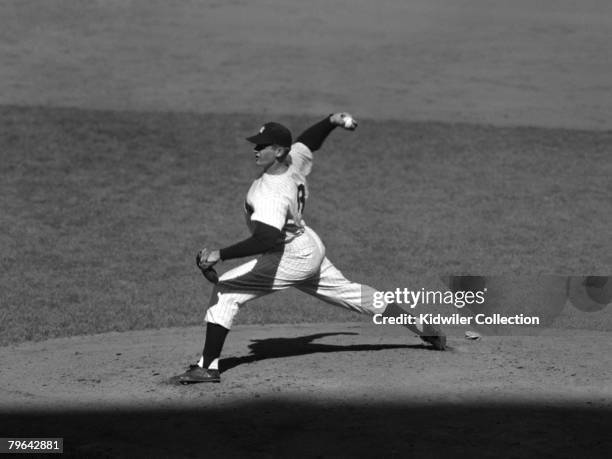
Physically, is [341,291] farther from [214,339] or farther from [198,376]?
[198,376]

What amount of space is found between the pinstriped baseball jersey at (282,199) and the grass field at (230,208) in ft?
7.46

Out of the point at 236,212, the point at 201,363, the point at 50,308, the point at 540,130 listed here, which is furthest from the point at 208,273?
the point at 540,130

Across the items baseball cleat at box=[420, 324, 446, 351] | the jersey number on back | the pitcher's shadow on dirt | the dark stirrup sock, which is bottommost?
the pitcher's shadow on dirt

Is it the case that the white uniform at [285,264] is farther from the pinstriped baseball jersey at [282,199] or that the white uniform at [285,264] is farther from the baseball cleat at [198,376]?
the baseball cleat at [198,376]

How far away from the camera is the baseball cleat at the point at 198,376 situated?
19.7 feet

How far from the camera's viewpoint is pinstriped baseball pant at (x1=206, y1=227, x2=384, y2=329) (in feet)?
20.0

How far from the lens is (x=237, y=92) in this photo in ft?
48.2

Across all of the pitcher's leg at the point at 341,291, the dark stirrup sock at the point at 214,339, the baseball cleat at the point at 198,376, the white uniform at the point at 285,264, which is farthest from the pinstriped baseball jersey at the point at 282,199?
the baseball cleat at the point at 198,376

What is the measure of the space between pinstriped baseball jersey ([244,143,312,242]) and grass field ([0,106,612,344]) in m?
2.27

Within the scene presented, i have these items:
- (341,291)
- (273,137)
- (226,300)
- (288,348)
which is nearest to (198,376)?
(226,300)

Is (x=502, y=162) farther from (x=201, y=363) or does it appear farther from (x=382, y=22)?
(x=201, y=363)

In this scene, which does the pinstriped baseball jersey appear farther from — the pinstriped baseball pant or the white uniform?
the pinstriped baseball pant

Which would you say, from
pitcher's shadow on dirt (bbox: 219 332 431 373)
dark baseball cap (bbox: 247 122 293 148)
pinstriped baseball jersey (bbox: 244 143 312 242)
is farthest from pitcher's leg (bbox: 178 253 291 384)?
dark baseball cap (bbox: 247 122 293 148)

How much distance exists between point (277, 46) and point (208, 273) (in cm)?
1055
